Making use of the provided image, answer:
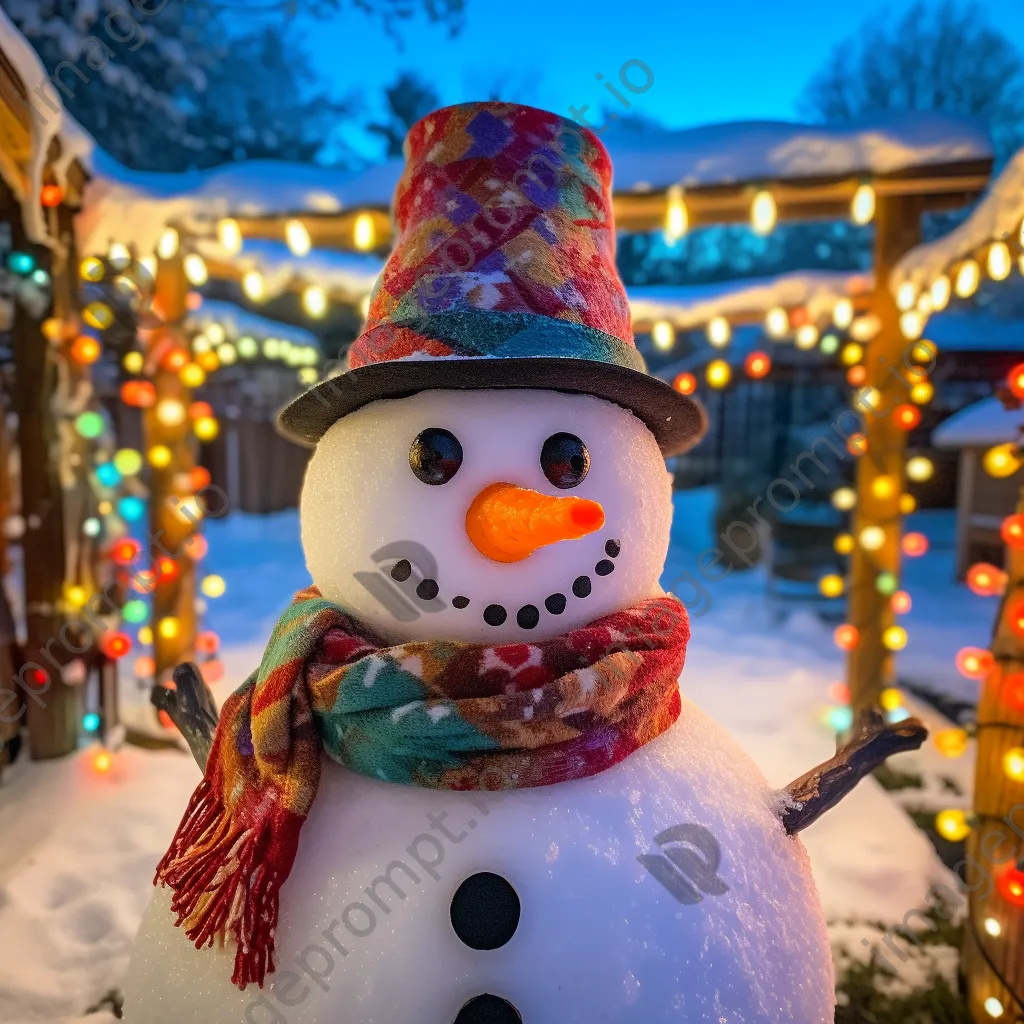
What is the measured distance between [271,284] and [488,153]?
2.92 metres

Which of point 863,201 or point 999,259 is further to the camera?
point 863,201

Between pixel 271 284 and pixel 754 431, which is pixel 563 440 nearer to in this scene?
pixel 271 284

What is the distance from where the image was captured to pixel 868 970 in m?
2.04

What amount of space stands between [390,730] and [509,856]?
23 centimetres

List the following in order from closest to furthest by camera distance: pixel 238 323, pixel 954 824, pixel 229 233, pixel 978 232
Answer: pixel 954 824, pixel 978 232, pixel 229 233, pixel 238 323

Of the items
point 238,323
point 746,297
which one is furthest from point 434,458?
point 238,323

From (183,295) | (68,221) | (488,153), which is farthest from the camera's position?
(183,295)

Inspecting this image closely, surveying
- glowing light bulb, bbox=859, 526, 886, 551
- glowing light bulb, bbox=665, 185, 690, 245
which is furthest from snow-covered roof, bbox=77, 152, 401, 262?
glowing light bulb, bbox=859, 526, 886, 551

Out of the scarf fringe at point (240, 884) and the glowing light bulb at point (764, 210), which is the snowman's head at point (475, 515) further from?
the glowing light bulb at point (764, 210)

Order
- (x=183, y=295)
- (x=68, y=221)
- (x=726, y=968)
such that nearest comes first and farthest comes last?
(x=726, y=968) < (x=68, y=221) < (x=183, y=295)

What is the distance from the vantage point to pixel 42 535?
2.93 meters

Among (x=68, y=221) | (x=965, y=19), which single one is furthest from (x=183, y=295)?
(x=965, y=19)

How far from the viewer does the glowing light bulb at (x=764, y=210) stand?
107 inches

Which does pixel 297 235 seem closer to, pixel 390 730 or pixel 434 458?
pixel 434 458
